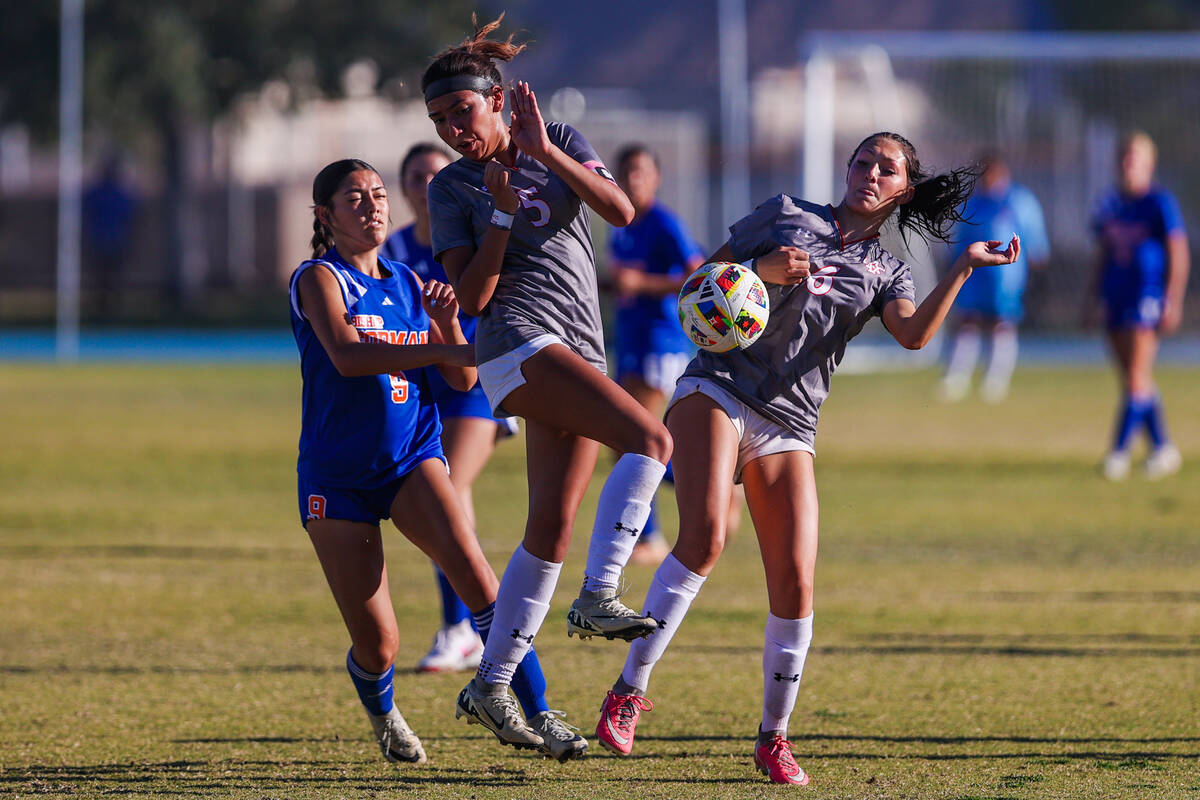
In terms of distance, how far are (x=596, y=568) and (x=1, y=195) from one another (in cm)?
4062

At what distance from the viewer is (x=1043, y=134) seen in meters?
27.2

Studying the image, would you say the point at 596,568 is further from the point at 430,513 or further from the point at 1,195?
the point at 1,195

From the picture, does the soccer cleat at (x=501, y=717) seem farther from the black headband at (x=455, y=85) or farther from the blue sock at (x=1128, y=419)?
the blue sock at (x=1128, y=419)

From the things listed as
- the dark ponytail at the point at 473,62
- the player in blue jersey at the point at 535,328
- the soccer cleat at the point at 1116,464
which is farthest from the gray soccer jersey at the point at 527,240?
the soccer cleat at the point at 1116,464

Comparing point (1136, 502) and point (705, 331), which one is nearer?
point (705, 331)

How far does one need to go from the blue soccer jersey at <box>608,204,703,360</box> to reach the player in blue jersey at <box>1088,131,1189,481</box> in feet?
15.2

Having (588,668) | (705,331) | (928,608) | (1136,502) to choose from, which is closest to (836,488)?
(1136,502)

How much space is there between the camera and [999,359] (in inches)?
839

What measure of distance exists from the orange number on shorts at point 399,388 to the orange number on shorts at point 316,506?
38 cm

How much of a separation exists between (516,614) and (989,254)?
181 centimetres

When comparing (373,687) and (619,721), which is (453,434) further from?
(619,721)

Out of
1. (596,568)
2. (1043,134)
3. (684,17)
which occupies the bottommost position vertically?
(596,568)

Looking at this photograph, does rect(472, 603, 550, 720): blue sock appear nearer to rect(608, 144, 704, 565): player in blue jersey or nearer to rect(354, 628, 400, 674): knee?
rect(354, 628, 400, 674): knee

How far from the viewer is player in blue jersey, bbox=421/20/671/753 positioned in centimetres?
495
